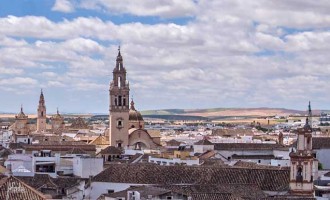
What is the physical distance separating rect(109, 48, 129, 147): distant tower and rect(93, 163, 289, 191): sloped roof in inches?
1250

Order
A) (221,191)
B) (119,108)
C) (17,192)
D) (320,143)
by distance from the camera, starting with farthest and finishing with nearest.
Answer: (119,108), (320,143), (221,191), (17,192)

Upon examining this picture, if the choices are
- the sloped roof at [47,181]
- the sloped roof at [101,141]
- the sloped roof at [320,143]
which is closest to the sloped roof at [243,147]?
the sloped roof at [320,143]

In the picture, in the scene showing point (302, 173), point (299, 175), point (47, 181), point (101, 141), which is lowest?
point (47, 181)

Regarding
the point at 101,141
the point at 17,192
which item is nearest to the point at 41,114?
the point at 101,141

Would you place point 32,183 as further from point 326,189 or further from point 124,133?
point 124,133

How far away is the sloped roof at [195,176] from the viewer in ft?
145

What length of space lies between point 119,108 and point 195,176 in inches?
1406

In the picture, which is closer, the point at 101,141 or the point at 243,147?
the point at 243,147

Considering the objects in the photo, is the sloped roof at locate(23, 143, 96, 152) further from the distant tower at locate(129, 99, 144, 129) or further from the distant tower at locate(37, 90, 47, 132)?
the distant tower at locate(37, 90, 47, 132)

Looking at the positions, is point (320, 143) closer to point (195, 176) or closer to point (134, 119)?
point (195, 176)

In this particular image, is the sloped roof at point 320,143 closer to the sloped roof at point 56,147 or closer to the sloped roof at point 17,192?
the sloped roof at point 56,147

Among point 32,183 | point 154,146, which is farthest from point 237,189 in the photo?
point 154,146

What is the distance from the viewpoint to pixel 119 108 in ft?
266

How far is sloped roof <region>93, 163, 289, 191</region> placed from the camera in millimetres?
44103
